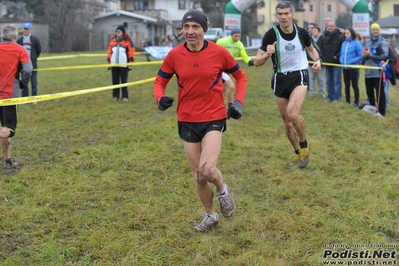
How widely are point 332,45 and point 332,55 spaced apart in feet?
0.84

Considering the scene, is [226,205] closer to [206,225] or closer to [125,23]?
[206,225]

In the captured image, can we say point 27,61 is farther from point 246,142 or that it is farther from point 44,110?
point 44,110

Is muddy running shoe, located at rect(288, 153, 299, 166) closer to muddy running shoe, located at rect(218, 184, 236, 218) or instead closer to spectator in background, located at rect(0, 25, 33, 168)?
muddy running shoe, located at rect(218, 184, 236, 218)

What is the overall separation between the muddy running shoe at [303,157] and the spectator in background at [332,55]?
6.39 metres

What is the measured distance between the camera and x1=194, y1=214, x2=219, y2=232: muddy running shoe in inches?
182

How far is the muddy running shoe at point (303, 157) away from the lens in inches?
264

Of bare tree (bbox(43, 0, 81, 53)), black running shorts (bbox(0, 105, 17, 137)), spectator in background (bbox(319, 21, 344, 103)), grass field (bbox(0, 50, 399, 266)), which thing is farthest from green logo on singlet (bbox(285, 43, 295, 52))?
bare tree (bbox(43, 0, 81, 53))

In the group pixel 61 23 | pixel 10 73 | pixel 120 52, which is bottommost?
pixel 10 73

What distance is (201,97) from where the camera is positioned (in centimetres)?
438

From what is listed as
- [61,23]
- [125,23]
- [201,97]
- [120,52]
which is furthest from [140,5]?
[201,97]

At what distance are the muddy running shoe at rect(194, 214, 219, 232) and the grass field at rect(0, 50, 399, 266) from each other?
0.06 metres

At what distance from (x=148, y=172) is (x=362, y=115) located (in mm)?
6132

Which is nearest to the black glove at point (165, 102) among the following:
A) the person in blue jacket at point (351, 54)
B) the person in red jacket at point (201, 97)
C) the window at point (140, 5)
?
the person in red jacket at point (201, 97)

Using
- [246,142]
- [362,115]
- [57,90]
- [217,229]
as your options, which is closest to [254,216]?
[217,229]
